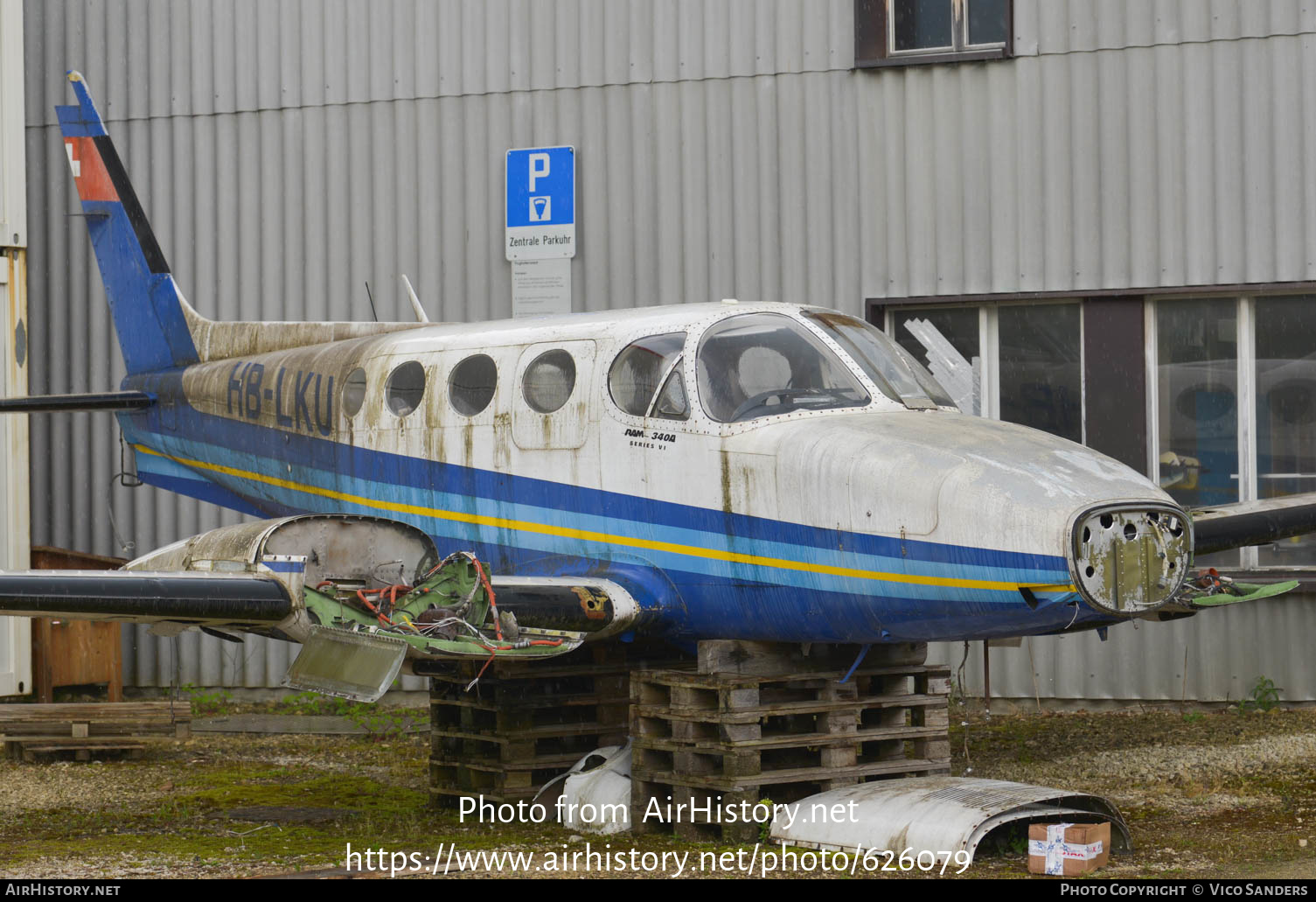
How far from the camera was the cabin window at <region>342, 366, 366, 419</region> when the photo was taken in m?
10.7

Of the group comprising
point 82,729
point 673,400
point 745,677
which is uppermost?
point 673,400

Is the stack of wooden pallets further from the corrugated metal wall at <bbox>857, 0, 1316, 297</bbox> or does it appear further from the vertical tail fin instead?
the corrugated metal wall at <bbox>857, 0, 1316, 297</bbox>

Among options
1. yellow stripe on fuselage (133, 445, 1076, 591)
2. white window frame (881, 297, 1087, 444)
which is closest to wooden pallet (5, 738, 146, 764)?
yellow stripe on fuselage (133, 445, 1076, 591)

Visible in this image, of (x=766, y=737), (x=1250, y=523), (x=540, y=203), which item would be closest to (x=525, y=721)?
(x=766, y=737)

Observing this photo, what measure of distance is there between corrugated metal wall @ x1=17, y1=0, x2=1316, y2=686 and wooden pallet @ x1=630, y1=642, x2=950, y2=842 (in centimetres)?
538

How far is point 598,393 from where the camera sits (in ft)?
30.6

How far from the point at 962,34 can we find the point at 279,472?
22.3 ft

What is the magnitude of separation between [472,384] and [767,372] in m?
2.06

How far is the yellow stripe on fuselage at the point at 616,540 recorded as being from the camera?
25.4ft

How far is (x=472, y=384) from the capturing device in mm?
10023

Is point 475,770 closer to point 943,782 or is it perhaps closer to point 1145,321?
point 943,782

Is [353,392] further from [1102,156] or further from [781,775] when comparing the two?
[1102,156]

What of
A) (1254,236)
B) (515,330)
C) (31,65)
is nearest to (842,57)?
(1254,236)

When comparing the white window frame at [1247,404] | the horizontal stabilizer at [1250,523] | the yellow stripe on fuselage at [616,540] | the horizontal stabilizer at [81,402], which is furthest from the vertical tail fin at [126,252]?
the white window frame at [1247,404]
